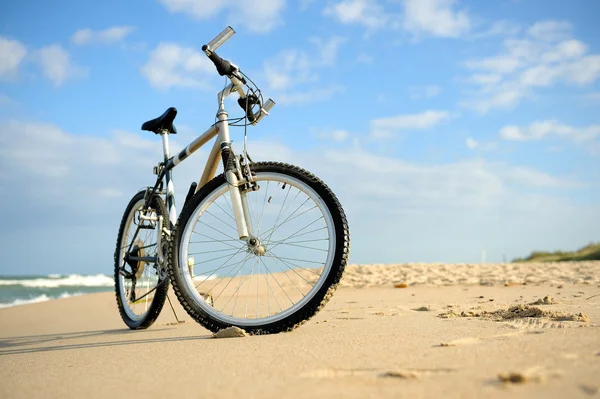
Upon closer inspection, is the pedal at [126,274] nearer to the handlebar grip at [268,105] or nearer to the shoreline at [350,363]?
the shoreline at [350,363]

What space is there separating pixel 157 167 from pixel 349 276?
4.78 meters

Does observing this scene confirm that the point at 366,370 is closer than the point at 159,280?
Yes

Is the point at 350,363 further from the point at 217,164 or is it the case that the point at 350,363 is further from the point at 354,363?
the point at 217,164

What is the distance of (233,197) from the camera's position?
3.08 metres

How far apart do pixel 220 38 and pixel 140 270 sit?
2206 mm

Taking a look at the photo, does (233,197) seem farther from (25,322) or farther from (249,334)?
(25,322)

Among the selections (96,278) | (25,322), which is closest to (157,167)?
(25,322)

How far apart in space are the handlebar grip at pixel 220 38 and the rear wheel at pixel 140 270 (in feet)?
4.57

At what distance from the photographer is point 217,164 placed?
11.4 ft

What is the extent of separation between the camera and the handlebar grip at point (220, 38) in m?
3.30

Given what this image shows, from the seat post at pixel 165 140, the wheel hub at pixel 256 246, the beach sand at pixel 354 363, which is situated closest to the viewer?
the beach sand at pixel 354 363

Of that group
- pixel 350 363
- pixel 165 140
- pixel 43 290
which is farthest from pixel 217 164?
pixel 43 290

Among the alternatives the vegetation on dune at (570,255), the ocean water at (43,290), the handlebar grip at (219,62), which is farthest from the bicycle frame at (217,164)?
the vegetation on dune at (570,255)

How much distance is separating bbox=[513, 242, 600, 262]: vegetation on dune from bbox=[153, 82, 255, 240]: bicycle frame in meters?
17.7
